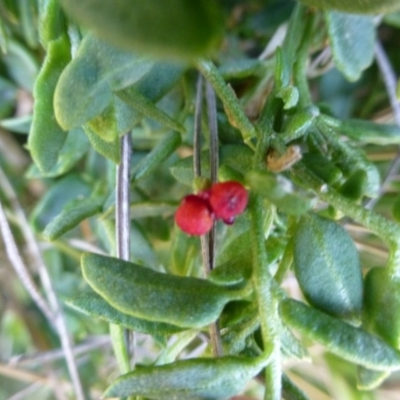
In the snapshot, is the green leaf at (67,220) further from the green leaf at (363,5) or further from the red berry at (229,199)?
the green leaf at (363,5)

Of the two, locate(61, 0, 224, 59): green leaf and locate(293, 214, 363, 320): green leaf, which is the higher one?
locate(61, 0, 224, 59): green leaf

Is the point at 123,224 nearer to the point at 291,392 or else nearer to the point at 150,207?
the point at 150,207

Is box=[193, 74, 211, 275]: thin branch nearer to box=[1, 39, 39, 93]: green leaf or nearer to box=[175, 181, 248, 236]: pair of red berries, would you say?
box=[175, 181, 248, 236]: pair of red berries

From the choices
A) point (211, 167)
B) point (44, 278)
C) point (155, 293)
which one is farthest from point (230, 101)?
point (44, 278)

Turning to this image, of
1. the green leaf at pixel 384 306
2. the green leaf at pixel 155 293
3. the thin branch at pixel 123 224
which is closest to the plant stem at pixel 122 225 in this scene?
the thin branch at pixel 123 224

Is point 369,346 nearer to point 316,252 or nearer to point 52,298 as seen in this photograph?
point 316,252

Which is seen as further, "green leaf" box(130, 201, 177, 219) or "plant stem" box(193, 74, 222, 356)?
"green leaf" box(130, 201, 177, 219)

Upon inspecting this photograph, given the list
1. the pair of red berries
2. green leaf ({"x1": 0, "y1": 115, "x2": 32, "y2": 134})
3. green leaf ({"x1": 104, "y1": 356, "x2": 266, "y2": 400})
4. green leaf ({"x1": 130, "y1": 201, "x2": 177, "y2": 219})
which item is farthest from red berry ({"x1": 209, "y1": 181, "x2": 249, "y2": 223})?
green leaf ({"x1": 0, "y1": 115, "x2": 32, "y2": 134})
